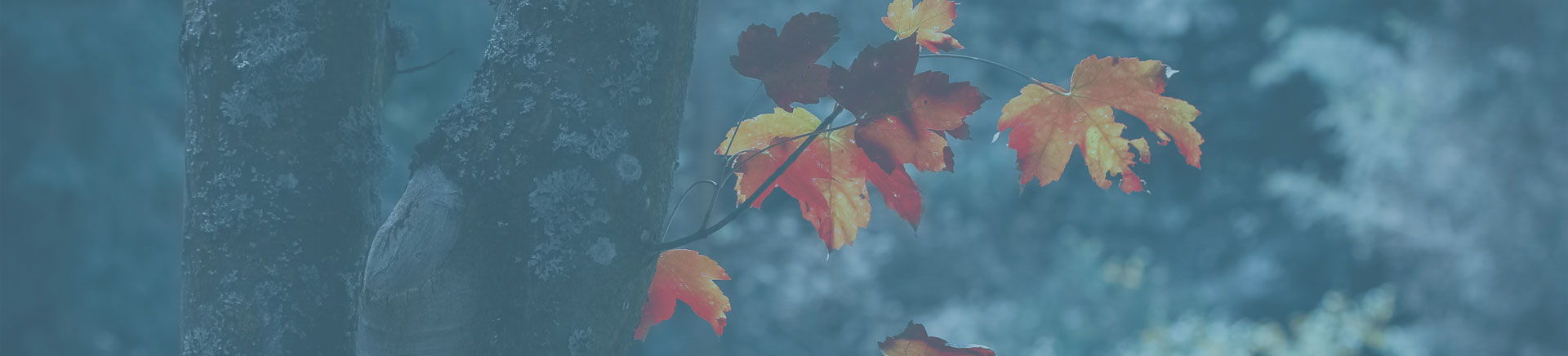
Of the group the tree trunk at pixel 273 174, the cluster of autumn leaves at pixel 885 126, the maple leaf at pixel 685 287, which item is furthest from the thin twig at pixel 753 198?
the tree trunk at pixel 273 174

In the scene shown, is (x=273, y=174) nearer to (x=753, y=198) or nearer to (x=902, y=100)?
(x=753, y=198)

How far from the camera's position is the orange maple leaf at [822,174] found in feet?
2.59

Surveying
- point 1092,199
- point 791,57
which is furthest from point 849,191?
point 1092,199

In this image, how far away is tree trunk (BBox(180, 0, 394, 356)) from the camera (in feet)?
2.50

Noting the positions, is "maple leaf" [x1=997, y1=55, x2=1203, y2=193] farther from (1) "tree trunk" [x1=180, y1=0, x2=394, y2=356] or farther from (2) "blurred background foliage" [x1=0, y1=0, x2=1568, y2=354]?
(2) "blurred background foliage" [x1=0, y1=0, x2=1568, y2=354]

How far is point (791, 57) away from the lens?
2.42 feet

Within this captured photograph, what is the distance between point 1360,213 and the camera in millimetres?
5645

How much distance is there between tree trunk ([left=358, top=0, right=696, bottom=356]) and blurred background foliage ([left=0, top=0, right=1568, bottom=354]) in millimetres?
3769

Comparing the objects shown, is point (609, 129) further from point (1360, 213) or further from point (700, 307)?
point (1360, 213)

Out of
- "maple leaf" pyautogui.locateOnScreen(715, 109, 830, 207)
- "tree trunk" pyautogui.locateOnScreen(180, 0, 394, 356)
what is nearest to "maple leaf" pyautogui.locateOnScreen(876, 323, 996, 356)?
"maple leaf" pyautogui.locateOnScreen(715, 109, 830, 207)

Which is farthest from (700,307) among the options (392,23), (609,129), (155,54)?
(155,54)

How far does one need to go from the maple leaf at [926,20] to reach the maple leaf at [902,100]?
0.07 metres

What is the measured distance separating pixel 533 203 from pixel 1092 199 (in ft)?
22.4

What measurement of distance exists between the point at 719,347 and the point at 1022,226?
2168 mm
